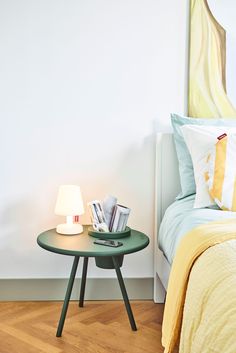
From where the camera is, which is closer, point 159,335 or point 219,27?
point 159,335

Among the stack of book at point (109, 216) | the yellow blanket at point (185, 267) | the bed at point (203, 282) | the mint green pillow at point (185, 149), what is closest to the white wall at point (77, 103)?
the mint green pillow at point (185, 149)

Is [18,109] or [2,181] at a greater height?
[18,109]

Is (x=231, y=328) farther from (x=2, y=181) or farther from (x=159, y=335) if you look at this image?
(x=2, y=181)

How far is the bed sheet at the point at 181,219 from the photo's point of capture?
1.77 meters

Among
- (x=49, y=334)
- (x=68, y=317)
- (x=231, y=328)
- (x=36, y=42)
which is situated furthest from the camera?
(x=36, y=42)

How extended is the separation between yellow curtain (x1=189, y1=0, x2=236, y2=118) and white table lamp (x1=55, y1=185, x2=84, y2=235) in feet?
2.54

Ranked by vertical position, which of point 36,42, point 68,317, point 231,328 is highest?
point 36,42

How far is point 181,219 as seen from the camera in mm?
1980

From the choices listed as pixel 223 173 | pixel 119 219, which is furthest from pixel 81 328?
pixel 223 173

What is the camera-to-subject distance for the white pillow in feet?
6.58

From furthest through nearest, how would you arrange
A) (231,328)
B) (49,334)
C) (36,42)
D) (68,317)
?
(36,42) → (68,317) → (49,334) → (231,328)

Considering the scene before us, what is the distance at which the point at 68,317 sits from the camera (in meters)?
2.25

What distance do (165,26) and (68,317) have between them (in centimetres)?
158

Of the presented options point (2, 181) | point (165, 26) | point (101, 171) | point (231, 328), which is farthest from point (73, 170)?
point (231, 328)
